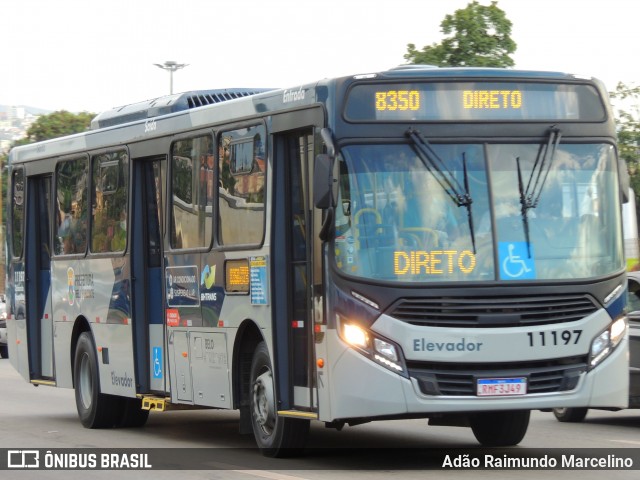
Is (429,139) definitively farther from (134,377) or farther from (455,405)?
(134,377)

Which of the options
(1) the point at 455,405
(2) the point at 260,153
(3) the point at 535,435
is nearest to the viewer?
(1) the point at 455,405

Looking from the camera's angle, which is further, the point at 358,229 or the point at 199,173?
the point at 199,173

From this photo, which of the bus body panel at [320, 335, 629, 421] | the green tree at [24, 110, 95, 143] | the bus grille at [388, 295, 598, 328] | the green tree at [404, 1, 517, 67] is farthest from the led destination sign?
the green tree at [24, 110, 95, 143]

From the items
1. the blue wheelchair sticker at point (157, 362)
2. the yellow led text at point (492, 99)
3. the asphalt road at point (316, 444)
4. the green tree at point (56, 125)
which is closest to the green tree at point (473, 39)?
the asphalt road at point (316, 444)

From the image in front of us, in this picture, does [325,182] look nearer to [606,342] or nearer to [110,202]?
[606,342]

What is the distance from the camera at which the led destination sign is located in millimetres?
11398

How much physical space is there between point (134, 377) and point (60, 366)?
8.85 feet

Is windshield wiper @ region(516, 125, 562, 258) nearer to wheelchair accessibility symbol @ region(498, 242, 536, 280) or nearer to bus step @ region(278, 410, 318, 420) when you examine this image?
wheelchair accessibility symbol @ region(498, 242, 536, 280)

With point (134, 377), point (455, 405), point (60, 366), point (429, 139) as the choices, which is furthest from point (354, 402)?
point (60, 366)

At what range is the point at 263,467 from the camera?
11.8 metres

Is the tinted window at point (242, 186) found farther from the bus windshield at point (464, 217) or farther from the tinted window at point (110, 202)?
the tinted window at point (110, 202)

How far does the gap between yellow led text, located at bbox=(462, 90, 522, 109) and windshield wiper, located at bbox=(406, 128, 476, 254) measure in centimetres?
53

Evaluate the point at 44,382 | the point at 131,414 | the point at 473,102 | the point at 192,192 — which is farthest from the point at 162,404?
the point at 473,102

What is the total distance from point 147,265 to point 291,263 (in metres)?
3.73
